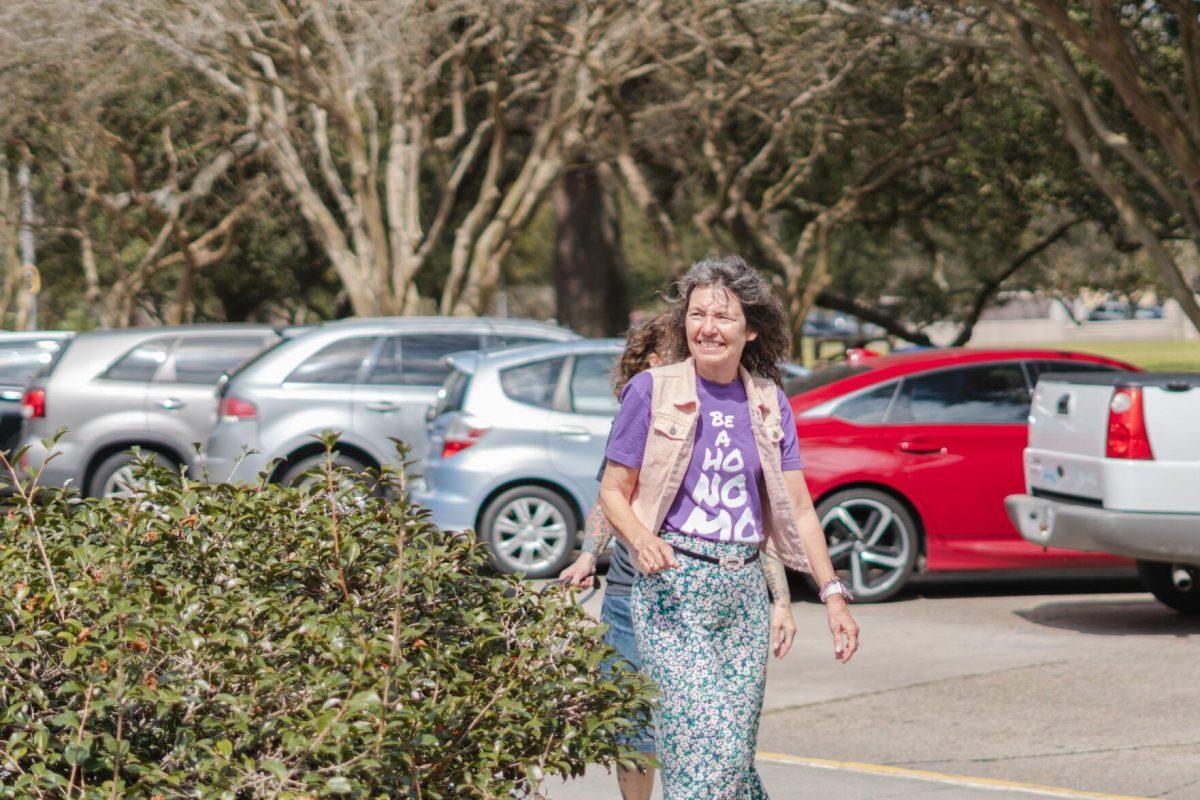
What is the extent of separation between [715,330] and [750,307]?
151 mm

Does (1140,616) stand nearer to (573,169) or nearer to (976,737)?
(976,737)

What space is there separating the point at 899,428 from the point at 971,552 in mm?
842

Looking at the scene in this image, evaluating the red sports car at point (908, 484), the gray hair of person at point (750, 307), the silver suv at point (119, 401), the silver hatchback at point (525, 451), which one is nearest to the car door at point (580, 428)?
the silver hatchback at point (525, 451)

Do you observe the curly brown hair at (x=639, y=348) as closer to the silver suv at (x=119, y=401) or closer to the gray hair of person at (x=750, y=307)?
the gray hair of person at (x=750, y=307)

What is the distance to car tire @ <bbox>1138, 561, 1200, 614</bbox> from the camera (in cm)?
988

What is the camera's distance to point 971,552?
10195mm

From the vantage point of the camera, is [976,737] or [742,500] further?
[976,737]

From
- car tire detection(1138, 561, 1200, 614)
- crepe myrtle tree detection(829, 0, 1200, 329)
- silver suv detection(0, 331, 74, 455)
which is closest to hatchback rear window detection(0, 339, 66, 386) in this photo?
silver suv detection(0, 331, 74, 455)

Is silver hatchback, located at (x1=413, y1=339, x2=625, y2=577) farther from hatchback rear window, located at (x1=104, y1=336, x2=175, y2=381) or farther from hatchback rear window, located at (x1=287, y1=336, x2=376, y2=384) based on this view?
hatchback rear window, located at (x1=104, y1=336, x2=175, y2=381)

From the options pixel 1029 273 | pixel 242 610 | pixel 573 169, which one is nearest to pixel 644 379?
pixel 242 610

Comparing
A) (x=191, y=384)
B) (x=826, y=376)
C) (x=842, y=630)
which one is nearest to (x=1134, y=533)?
(x=826, y=376)

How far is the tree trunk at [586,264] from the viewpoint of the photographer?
1024 inches

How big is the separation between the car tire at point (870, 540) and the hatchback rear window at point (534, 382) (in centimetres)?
248

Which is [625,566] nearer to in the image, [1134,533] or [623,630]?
[623,630]
